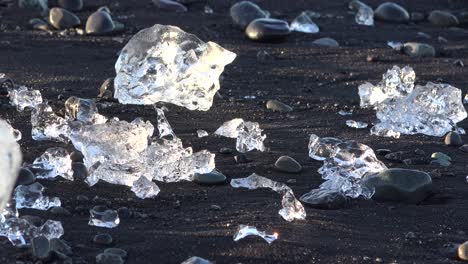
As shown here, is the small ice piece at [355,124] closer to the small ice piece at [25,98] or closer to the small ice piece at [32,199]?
the small ice piece at [25,98]

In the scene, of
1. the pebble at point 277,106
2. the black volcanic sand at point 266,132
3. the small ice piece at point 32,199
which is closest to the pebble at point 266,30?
the black volcanic sand at point 266,132

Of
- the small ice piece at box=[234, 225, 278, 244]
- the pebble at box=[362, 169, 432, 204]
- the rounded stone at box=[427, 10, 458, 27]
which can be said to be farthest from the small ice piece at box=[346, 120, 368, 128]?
the rounded stone at box=[427, 10, 458, 27]

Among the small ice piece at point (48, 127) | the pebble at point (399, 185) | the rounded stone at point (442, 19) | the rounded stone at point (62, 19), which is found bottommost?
the rounded stone at point (442, 19)

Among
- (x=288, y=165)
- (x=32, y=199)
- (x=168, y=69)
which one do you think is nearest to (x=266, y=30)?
(x=168, y=69)

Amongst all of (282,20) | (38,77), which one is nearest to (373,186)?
(38,77)

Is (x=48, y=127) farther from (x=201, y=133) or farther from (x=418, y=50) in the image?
(x=418, y=50)
